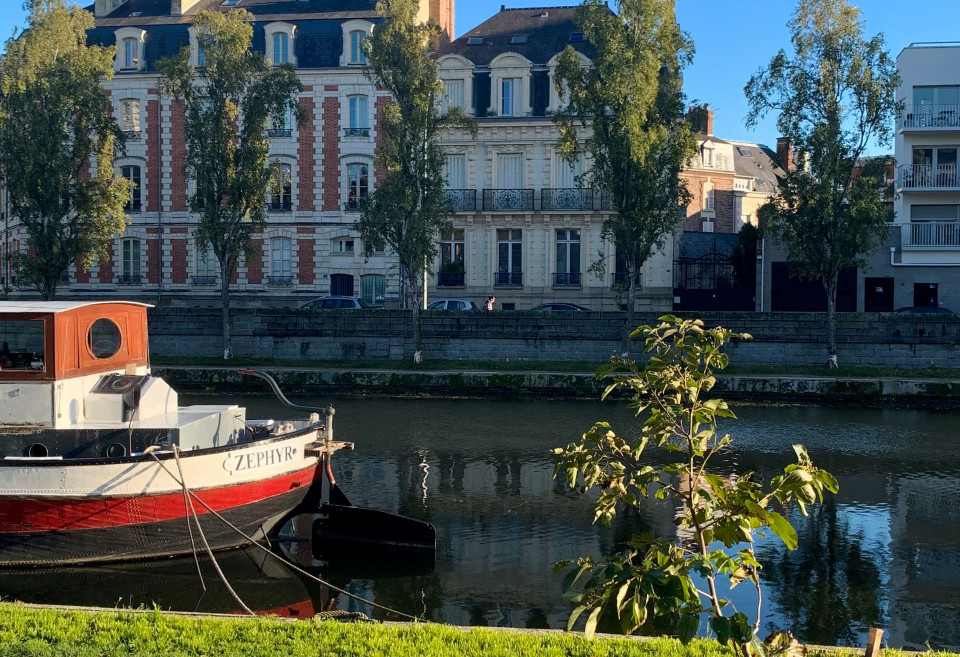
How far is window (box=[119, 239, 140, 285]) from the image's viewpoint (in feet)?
138

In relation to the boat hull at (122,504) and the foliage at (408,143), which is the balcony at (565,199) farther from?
the boat hull at (122,504)

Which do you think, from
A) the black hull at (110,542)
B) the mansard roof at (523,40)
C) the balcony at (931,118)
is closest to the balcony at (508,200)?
the mansard roof at (523,40)

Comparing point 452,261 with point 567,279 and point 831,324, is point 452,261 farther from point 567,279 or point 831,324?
point 831,324

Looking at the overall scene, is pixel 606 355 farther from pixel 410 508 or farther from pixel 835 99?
pixel 410 508

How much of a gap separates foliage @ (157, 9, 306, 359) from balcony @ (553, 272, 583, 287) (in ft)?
43.4

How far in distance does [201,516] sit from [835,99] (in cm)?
2264

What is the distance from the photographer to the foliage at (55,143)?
3000cm

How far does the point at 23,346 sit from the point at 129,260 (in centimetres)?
3107

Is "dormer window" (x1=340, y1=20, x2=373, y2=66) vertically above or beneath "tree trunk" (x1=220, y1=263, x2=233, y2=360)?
above

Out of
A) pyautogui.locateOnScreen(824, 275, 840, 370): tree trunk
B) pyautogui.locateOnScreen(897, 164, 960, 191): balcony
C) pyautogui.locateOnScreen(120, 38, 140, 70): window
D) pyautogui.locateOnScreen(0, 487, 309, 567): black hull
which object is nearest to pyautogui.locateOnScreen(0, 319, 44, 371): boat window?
pyautogui.locateOnScreen(0, 487, 309, 567): black hull

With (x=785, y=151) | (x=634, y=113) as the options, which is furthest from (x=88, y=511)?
(x=785, y=151)

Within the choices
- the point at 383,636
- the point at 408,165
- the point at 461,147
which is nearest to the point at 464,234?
the point at 461,147

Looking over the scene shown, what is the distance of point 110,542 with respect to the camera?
38.2 feet

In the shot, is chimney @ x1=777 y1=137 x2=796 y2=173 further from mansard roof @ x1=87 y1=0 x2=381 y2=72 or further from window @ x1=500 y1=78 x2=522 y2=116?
mansard roof @ x1=87 y1=0 x2=381 y2=72
